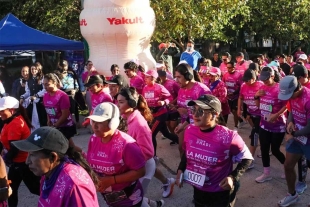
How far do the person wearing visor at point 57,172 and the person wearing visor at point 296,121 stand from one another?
9.35 ft

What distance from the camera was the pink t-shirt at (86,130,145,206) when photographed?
3.24 m

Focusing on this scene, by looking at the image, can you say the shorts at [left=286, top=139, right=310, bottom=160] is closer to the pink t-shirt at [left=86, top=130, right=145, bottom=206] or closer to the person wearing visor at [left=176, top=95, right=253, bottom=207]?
the person wearing visor at [left=176, top=95, right=253, bottom=207]

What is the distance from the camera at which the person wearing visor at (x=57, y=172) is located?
90.2 inches

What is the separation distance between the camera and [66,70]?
→ 1010 cm

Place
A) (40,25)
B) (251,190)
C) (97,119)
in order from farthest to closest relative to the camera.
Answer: (40,25) < (251,190) < (97,119)

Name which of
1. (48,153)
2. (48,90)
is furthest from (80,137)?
(48,153)

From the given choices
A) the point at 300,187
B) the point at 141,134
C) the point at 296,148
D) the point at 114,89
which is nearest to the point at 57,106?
the point at 114,89

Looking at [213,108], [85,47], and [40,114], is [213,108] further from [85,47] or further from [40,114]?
[85,47]

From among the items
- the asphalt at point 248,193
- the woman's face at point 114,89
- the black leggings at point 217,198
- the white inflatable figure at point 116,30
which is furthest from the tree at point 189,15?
the black leggings at point 217,198

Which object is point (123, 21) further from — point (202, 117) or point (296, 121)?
point (202, 117)

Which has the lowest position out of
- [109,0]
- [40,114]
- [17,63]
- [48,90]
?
[17,63]

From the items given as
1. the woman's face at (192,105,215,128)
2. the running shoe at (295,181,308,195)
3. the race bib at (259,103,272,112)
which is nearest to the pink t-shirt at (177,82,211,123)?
the race bib at (259,103,272,112)

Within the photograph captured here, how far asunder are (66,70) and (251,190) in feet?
19.7

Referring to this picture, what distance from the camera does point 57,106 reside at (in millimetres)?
6039
